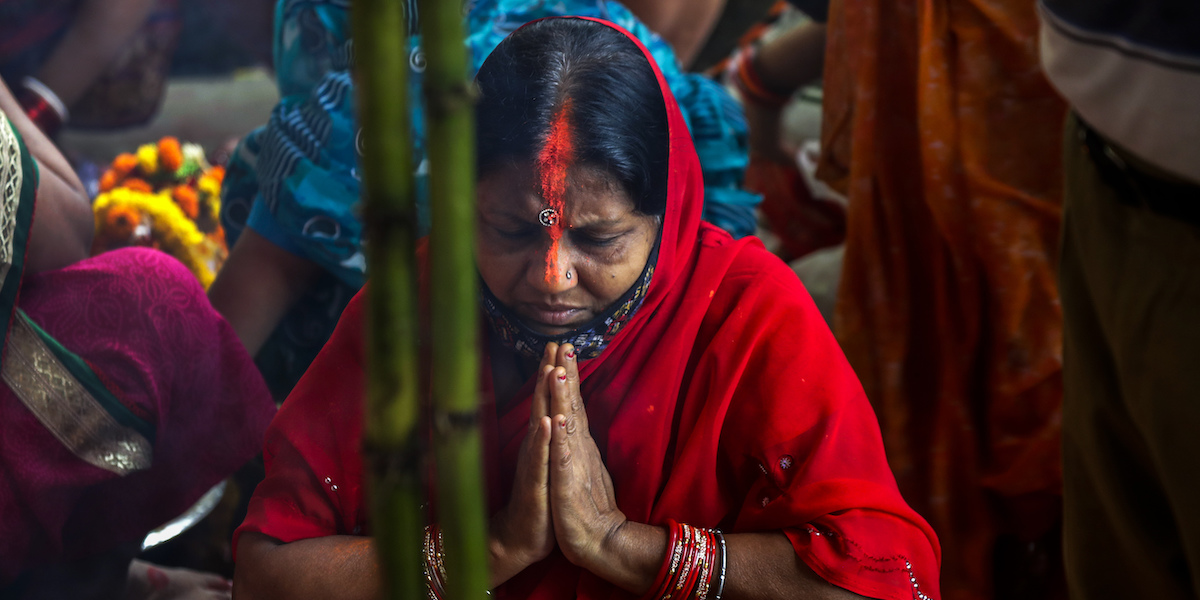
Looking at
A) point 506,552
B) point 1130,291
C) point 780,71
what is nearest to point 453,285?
point 506,552

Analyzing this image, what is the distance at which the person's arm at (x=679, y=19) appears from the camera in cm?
145

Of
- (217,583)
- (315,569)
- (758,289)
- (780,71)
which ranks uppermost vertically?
(758,289)

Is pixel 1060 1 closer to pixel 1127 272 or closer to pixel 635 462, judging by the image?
pixel 1127 272

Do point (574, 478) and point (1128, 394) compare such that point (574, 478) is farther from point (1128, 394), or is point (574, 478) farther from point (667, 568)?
point (1128, 394)

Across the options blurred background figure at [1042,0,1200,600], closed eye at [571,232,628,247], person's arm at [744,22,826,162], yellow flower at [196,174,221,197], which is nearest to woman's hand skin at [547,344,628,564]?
closed eye at [571,232,628,247]

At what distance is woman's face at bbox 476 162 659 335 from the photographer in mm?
860

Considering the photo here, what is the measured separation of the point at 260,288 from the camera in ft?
4.06

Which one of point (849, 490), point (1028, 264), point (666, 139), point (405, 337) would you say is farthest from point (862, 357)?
point (405, 337)

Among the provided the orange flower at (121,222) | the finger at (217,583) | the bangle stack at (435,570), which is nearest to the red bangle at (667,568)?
the bangle stack at (435,570)

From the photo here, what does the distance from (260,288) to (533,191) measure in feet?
1.91

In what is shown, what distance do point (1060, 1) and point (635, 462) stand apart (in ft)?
1.98

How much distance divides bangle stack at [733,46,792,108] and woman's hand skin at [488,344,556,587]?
1.43 metres

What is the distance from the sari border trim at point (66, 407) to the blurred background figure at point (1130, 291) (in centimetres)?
113

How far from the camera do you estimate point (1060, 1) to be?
73 cm
